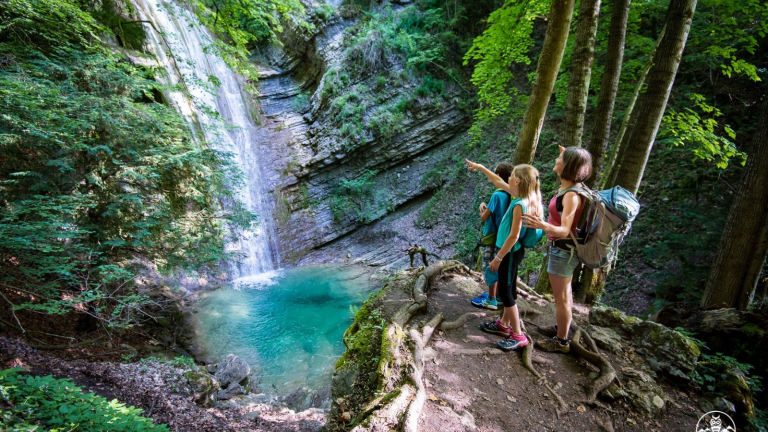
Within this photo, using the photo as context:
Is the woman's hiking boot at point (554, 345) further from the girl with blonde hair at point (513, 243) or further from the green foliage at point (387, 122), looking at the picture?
the green foliage at point (387, 122)

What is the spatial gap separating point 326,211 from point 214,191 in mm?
6988

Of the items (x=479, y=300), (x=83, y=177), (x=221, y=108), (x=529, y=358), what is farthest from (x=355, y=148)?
(x=529, y=358)

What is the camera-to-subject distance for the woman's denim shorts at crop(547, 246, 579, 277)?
8.59 ft

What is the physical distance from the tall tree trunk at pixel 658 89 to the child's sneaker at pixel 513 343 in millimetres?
2923

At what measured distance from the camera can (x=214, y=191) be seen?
656cm

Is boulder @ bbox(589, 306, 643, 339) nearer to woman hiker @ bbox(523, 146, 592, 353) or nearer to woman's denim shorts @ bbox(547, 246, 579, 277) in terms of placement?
woman hiker @ bbox(523, 146, 592, 353)

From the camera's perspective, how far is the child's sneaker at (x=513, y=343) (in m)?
2.86

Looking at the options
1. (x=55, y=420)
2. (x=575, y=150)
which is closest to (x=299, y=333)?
(x=55, y=420)

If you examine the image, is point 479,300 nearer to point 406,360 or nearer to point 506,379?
point 506,379

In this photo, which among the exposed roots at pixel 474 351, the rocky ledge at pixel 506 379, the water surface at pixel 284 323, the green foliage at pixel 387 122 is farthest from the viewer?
the green foliage at pixel 387 122

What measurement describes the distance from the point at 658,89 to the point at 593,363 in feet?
11.8

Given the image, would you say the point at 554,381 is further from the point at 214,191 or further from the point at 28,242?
the point at 214,191

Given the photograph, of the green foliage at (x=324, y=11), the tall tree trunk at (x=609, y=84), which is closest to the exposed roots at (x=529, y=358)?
the tall tree trunk at (x=609, y=84)

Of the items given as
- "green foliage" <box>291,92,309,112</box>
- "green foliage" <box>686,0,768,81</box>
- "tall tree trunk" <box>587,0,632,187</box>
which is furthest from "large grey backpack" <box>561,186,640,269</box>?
"green foliage" <box>291,92,309,112</box>
